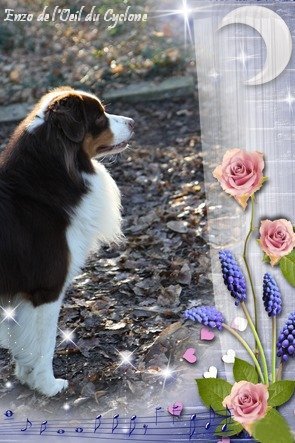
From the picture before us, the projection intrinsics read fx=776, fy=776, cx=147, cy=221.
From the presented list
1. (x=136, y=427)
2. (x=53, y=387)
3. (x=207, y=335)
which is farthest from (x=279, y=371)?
(x=53, y=387)

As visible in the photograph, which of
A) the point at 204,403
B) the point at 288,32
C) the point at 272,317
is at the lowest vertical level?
the point at 204,403

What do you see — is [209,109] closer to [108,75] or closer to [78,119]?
[78,119]

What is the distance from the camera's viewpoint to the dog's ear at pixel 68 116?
4.00 metres

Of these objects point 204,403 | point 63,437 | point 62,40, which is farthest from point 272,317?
point 62,40

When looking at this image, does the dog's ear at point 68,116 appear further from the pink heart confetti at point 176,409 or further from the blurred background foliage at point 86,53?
the blurred background foliage at point 86,53

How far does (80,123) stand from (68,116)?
9 centimetres

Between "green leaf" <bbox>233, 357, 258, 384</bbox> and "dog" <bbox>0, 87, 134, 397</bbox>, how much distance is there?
1.17 metres

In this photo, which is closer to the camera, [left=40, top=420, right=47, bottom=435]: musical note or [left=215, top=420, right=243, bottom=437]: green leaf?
[left=215, top=420, right=243, bottom=437]: green leaf

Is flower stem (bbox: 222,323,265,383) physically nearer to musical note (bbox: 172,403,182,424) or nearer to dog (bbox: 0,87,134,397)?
musical note (bbox: 172,403,182,424)

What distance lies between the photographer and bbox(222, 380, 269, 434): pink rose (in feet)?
10.6

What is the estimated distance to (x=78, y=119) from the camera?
13.4 feet

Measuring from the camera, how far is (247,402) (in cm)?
325

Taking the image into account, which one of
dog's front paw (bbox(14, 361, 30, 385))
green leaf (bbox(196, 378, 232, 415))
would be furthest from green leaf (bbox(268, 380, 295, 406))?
dog's front paw (bbox(14, 361, 30, 385))

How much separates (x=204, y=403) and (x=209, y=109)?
4.44ft
